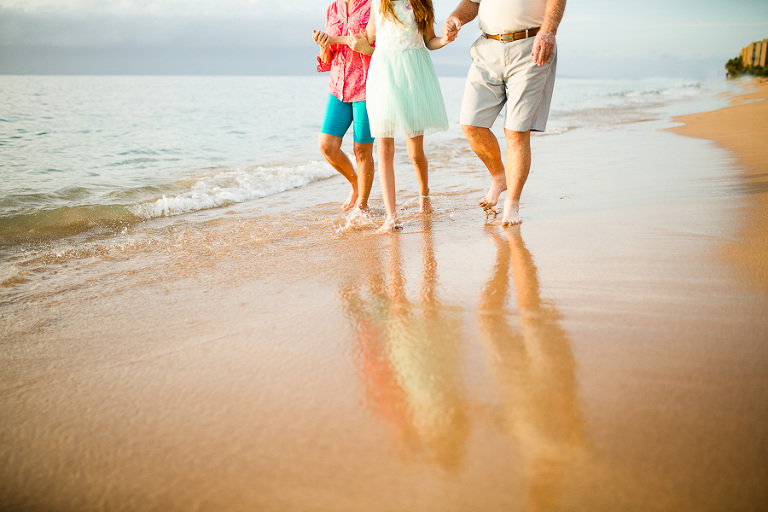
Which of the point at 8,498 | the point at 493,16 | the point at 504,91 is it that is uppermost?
the point at 493,16

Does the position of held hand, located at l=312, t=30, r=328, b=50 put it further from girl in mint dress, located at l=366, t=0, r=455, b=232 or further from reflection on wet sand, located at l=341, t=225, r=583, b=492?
reflection on wet sand, located at l=341, t=225, r=583, b=492

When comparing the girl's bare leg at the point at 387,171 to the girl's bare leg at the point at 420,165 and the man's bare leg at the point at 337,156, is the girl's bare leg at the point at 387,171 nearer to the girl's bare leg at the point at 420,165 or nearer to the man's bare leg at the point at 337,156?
the girl's bare leg at the point at 420,165

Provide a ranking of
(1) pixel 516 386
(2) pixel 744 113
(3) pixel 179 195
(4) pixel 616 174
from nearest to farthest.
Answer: (1) pixel 516 386 < (4) pixel 616 174 < (3) pixel 179 195 < (2) pixel 744 113

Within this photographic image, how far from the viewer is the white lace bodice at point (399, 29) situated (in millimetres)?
3803

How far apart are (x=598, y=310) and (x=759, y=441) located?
85 centimetres

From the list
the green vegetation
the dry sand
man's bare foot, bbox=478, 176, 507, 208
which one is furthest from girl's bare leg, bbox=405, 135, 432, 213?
the green vegetation

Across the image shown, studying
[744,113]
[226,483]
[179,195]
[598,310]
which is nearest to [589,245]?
[598,310]

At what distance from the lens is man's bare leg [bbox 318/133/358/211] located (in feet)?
15.3

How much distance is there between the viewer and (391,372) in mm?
1777

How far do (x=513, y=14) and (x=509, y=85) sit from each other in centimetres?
44

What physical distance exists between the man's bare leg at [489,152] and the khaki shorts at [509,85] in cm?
6

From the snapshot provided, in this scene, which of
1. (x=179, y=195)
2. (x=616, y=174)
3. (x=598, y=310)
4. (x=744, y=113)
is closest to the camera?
(x=598, y=310)

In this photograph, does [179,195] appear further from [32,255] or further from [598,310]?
[598,310]

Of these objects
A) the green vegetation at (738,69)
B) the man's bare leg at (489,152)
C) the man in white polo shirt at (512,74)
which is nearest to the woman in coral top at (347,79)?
the man in white polo shirt at (512,74)
